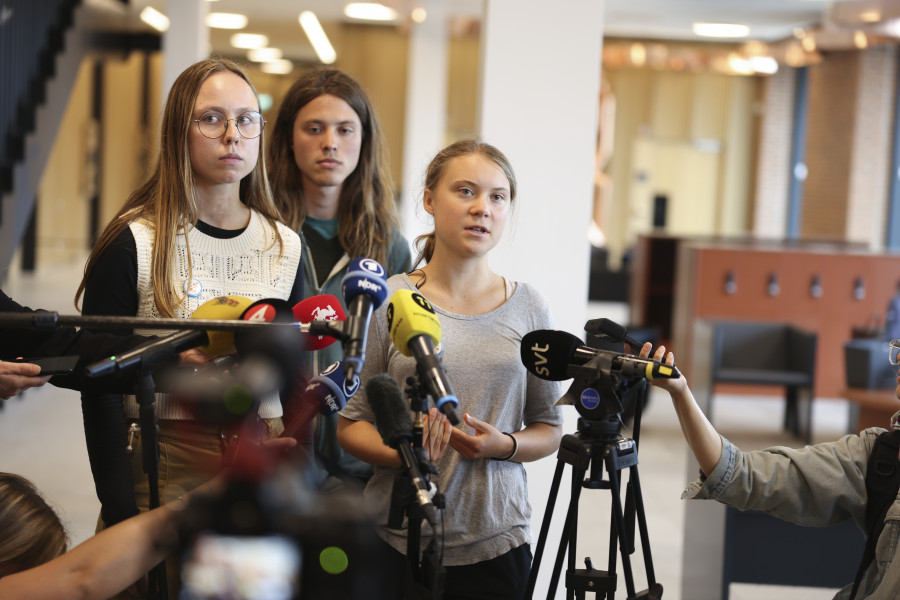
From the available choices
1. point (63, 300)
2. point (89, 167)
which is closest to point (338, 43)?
point (89, 167)

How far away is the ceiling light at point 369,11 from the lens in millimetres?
11478

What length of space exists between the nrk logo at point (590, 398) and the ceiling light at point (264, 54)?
17.0 metres

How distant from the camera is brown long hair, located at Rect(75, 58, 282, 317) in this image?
1.79m

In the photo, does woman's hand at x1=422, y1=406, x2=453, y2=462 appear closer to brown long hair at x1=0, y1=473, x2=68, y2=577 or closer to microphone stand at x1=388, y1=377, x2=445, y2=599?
microphone stand at x1=388, y1=377, x2=445, y2=599

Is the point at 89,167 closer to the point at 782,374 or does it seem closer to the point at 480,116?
the point at 782,374

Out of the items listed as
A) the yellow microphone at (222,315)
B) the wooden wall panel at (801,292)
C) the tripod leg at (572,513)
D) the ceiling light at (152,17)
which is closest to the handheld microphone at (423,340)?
the yellow microphone at (222,315)

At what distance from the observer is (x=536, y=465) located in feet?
9.70

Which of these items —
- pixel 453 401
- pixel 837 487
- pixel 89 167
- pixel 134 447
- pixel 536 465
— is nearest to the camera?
pixel 453 401

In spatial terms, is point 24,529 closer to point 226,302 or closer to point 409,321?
point 226,302

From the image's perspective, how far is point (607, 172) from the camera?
16125 millimetres

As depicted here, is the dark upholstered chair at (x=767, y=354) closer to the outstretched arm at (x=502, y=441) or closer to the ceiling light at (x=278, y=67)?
the outstretched arm at (x=502, y=441)

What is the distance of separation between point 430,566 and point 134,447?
0.59m

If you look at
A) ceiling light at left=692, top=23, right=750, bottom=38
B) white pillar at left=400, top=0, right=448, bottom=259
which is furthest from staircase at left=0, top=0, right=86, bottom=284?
ceiling light at left=692, top=23, right=750, bottom=38

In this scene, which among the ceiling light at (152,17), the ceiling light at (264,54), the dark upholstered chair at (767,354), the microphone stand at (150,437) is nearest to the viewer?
the microphone stand at (150,437)
